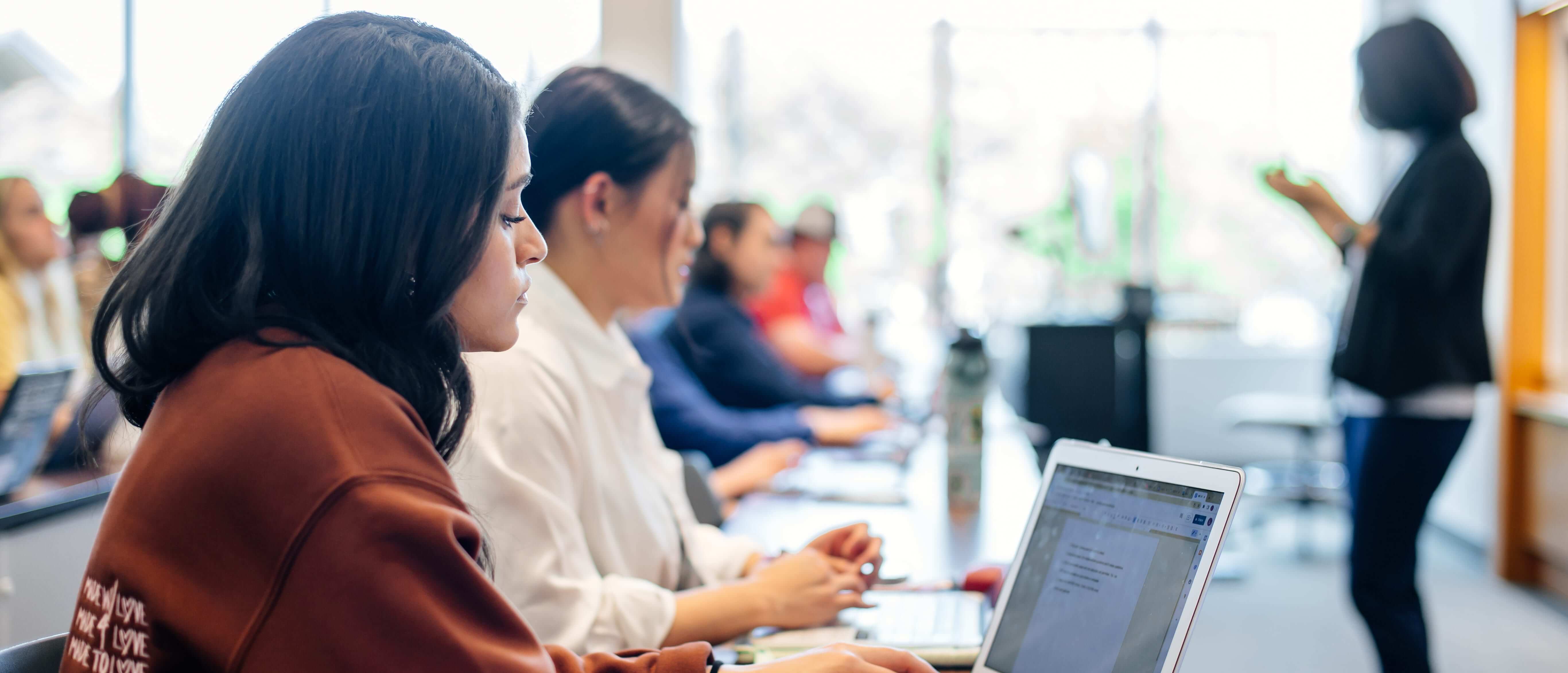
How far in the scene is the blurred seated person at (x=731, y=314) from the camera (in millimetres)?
3229

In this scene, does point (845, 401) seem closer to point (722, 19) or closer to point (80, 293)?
point (80, 293)

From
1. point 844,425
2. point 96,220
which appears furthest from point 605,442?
point 96,220

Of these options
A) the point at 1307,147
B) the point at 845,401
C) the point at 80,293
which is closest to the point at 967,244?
the point at 1307,147

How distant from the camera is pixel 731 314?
3.26 metres

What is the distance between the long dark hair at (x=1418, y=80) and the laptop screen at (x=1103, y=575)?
1.62m

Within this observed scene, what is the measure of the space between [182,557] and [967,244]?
6.16 meters

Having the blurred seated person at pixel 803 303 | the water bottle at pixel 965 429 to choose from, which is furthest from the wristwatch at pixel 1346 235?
the blurred seated person at pixel 803 303

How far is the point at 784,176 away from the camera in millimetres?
6555

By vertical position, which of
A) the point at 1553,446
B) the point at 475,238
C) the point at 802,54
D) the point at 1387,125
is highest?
the point at 802,54

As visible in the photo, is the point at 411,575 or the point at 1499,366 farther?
the point at 1499,366

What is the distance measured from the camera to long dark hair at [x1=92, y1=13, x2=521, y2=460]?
0.69m

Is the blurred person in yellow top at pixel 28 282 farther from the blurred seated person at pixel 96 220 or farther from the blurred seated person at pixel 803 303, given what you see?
the blurred seated person at pixel 803 303

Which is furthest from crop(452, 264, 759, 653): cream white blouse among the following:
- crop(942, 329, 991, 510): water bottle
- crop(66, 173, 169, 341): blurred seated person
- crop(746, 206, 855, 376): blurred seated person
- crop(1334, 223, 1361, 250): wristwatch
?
→ crop(746, 206, 855, 376): blurred seated person

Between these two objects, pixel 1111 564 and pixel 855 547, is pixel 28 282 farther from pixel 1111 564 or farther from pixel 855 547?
pixel 1111 564
